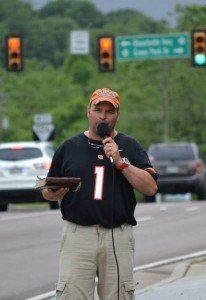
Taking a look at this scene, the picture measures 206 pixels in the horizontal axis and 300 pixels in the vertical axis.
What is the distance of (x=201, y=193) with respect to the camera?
34531 millimetres

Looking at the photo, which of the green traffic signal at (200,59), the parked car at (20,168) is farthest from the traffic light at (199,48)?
the parked car at (20,168)

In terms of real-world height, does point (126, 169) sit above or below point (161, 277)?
above

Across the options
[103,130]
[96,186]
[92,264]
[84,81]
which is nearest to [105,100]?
[103,130]

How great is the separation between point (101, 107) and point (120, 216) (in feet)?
2.13

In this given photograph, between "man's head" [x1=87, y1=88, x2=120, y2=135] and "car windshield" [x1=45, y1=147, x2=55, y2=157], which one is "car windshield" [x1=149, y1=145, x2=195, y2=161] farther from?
"man's head" [x1=87, y1=88, x2=120, y2=135]

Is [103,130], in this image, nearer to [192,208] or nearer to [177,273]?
[177,273]

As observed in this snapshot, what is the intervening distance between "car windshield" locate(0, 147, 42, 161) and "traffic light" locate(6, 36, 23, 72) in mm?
8208

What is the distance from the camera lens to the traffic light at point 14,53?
35750 millimetres

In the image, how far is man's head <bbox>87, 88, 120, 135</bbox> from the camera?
23.4 feet

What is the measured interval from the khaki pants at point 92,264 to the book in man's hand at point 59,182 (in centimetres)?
27

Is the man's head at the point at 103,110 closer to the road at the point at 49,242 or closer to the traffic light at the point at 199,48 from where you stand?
the road at the point at 49,242

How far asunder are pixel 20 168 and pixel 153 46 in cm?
1686

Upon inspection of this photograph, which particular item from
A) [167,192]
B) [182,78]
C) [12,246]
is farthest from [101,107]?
[182,78]

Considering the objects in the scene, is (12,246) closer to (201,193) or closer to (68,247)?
(68,247)
